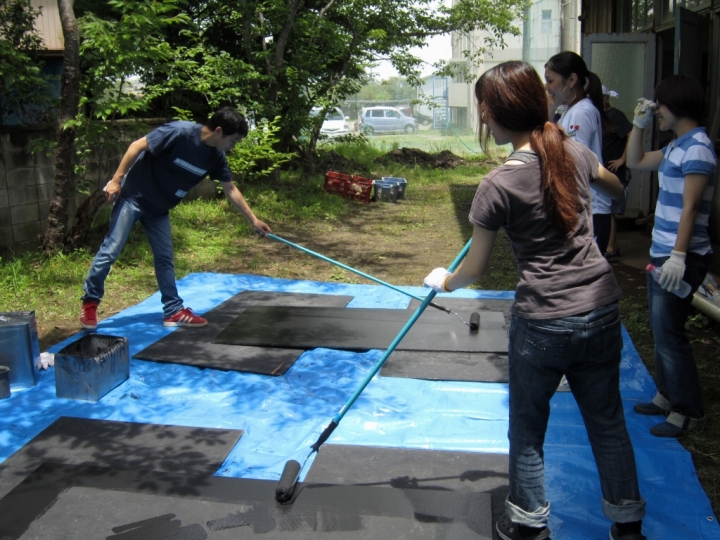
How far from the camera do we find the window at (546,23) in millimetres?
20656

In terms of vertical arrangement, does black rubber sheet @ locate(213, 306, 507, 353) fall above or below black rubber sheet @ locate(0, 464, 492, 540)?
above

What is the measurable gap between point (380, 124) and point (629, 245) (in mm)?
18645

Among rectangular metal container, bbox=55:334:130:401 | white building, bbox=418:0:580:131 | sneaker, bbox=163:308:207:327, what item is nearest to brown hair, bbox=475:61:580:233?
rectangular metal container, bbox=55:334:130:401

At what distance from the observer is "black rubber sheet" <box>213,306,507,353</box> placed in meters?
4.44

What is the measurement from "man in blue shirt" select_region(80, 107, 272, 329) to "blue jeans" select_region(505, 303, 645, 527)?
8.94 ft

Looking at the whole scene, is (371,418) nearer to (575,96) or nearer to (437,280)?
(437,280)

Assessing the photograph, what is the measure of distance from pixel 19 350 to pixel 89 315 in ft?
3.15

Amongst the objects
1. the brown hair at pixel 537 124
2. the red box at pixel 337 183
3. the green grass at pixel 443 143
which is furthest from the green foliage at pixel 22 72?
the green grass at pixel 443 143

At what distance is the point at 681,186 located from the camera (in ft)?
9.92

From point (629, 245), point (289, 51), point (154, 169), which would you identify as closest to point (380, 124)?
point (289, 51)

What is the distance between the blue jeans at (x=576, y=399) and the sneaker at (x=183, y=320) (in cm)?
297

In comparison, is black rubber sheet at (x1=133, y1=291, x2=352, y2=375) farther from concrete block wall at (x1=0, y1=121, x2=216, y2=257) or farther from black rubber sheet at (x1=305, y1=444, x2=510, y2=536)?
concrete block wall at (x1=0, y1=121, x2=216, y2=257)

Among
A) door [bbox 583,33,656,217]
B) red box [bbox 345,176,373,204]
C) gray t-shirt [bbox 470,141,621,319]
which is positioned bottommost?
red box [bbox 345,176,373,204]

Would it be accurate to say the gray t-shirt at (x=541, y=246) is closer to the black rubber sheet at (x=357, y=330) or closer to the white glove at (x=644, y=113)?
the white glove at (x=644, y=113)
